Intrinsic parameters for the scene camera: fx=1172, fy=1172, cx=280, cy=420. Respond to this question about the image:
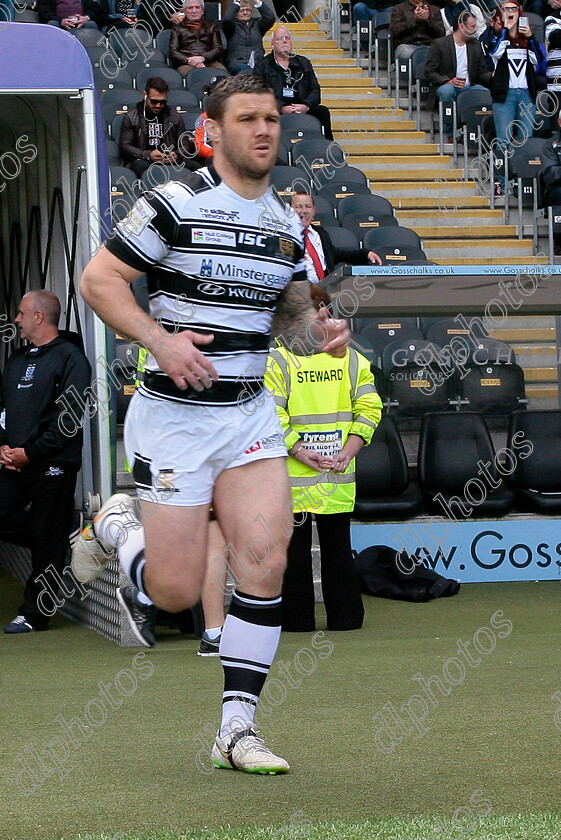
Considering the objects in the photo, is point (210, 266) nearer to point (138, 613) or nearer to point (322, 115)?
point (138, 613)

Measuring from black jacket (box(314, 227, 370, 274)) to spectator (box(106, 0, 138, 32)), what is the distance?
22.8ft

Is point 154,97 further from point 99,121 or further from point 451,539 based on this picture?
point 451,539

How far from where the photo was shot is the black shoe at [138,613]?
539 cm

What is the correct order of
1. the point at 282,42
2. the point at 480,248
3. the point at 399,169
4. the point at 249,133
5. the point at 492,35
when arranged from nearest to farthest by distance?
the point at 249,133, the point at 282,42, the point at 480,248, the point at 399,169, the point at 492,35

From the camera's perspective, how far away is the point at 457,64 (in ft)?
49.2

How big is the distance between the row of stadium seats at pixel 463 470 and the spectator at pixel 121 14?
7.83 m

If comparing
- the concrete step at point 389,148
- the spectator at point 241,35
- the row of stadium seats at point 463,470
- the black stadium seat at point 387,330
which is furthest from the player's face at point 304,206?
the concrete step at point 389,148

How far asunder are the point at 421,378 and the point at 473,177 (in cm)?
599

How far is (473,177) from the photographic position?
14594 mm

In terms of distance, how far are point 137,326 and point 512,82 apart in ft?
37.3

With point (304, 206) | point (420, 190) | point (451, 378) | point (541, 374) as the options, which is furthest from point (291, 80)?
point (304, 206)

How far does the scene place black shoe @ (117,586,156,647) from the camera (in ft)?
17.7

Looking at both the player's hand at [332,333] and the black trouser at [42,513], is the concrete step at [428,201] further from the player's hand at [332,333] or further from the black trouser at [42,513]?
the player's hand at [332,333]

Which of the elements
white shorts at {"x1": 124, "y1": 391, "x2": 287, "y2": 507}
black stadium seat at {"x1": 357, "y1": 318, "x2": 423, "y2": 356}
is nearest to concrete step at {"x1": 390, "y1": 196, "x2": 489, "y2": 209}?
black stadium seat at {"x1": 357, "y1": 318, "x2": 423, "y2": 356}
